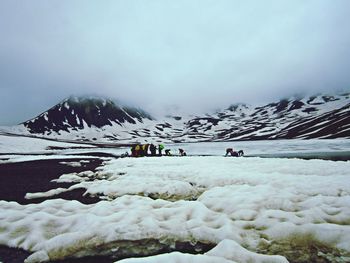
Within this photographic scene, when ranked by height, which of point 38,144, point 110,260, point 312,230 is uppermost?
point 38,144

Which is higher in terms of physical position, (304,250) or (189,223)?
(189,223)

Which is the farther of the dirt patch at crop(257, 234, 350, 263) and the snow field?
the snow field

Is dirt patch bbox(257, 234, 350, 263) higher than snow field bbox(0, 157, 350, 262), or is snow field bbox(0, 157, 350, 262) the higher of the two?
snow field bbox(0, 157, 350, 262)

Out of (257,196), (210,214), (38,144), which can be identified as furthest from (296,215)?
(38,144)

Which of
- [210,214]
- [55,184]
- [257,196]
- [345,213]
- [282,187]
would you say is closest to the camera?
[345,213]

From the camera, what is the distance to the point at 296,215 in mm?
7914

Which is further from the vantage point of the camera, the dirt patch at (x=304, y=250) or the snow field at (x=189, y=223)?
the snow field at (x=189, y=223)

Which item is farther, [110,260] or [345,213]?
[345,213]

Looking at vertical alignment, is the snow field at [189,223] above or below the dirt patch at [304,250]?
above

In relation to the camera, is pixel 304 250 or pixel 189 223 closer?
pixel 304 250

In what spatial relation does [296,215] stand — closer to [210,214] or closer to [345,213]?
[345,213]

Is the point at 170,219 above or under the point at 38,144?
under

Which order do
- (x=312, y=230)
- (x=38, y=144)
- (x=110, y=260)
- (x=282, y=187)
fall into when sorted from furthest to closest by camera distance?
(x=38, y=144), (x=282, y=187), (x=312, y=230), (x=110, y=260)

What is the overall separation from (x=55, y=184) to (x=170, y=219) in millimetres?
11076
